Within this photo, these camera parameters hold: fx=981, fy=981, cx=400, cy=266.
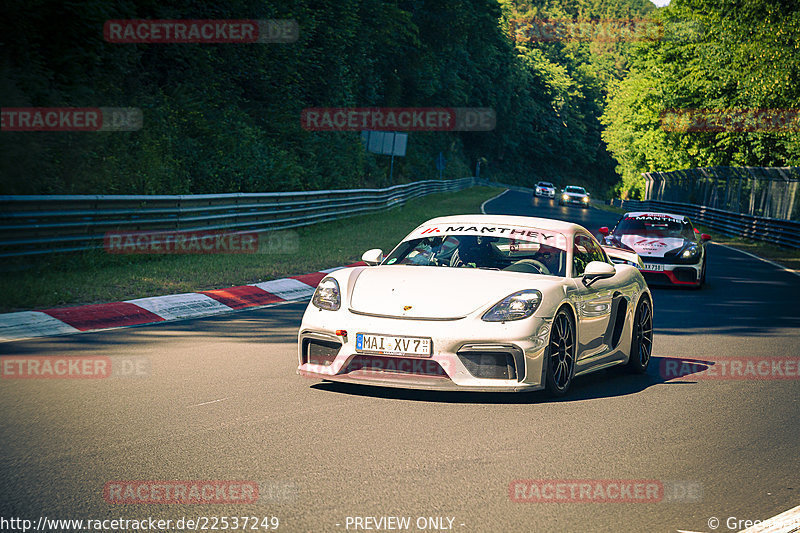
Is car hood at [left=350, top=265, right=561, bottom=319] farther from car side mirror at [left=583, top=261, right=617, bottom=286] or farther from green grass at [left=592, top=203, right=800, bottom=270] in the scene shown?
green grass at [left=592, top=203, right=800, bottom=270]

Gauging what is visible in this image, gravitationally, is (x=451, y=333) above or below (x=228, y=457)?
above

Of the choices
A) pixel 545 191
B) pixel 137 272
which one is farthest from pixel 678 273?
pixel 545 191

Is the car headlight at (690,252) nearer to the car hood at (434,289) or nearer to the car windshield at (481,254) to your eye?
the car windshield at (481,254)

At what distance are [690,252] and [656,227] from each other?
4.42ft

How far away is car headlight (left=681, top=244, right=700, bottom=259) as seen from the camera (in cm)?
1757

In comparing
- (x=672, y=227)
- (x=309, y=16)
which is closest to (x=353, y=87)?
(x=309, y=16)

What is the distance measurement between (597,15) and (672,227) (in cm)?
18755

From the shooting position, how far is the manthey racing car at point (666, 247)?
17.5 metres

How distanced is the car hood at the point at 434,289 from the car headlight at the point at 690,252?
1060cm

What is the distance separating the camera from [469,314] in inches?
273

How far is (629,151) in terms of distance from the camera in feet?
265

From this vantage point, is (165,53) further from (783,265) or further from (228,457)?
(228,457)

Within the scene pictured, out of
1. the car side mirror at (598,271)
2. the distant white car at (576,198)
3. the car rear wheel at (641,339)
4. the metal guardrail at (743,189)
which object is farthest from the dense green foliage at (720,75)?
the car side mirror at (598,271)

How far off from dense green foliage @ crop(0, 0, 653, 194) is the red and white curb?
4646 mm
